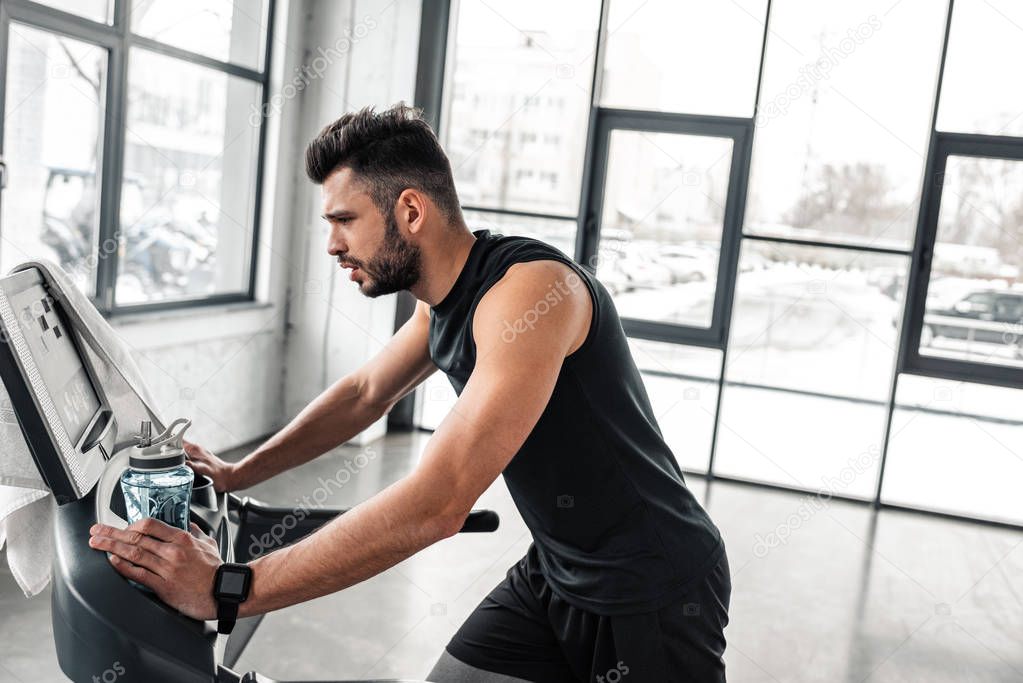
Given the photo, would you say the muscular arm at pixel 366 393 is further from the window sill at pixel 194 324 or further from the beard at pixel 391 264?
the window sill at pixel 194 324

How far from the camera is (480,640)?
5.10ft

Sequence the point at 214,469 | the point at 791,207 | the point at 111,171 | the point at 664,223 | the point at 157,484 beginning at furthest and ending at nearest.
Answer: the point at 664,223, the point at 791,207, the point at 111,171, the point at 214,469, the point at 157,484

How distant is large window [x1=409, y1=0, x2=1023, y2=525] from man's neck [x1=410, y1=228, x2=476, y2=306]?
368 centimetres

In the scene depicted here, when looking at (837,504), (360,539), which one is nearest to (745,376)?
(837,504)

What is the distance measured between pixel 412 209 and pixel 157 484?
52 centimetres

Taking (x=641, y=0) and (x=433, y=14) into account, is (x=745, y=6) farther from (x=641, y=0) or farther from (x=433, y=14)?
(x=433, y=14)

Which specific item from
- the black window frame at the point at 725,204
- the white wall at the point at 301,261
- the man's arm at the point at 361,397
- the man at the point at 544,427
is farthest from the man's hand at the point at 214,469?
the black window frame at the point at 725,204

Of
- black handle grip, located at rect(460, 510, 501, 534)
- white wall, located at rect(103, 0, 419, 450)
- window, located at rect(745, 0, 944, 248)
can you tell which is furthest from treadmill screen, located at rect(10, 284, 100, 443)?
window, located at rect(745, 0, 944, 248)

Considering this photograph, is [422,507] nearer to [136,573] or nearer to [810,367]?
[136,573]

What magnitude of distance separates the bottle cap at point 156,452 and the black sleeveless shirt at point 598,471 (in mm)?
448

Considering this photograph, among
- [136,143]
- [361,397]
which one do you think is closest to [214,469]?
[361,397]

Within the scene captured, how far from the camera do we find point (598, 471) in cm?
135

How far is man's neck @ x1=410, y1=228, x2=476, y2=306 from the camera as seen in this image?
1372 mm

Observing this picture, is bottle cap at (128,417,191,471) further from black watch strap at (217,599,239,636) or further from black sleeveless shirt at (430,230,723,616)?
black sleeveless shirt at (430,230,723,616)
